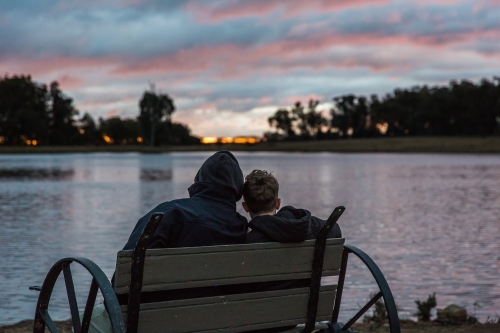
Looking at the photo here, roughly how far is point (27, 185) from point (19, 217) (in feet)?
49.2

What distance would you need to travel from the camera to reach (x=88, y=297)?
3.40 metres

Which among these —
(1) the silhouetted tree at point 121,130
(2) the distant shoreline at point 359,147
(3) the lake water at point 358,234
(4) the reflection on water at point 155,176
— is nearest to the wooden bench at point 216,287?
(3) the lake water at point 358,234

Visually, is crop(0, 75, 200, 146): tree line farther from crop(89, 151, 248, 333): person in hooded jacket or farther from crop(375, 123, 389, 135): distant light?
crop(89, 151, 248, 333): person in hooded jacket

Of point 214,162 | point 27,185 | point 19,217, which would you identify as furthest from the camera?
point 27,185

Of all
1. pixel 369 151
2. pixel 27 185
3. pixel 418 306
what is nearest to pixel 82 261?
pixel 418 306

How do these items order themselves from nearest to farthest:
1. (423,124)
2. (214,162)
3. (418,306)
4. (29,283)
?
(214,162), (418,306), (29,283), (423,124)

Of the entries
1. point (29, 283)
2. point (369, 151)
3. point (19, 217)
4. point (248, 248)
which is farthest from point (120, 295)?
point (369, 151)

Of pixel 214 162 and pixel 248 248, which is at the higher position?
pixel 214 162

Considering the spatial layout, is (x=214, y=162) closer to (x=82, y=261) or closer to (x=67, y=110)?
(x=82, y=261)

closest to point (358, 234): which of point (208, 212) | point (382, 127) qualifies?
point (208, 212)

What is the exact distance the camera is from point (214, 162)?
12.1 feet

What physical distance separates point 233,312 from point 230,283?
0.61 ft

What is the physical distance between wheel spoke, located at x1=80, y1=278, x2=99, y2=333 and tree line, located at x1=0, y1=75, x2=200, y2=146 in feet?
396

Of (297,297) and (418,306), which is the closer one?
(297,297)
